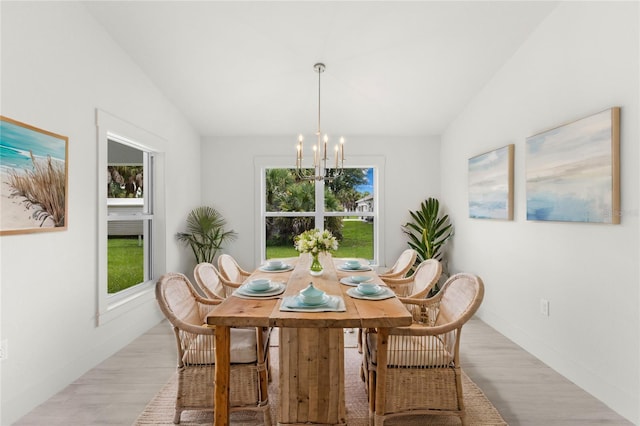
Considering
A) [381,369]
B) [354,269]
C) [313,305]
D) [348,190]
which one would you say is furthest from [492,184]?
[313,305]

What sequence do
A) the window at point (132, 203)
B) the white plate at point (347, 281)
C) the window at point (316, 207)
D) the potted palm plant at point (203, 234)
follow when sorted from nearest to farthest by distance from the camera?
1. the white plate at point (347, 281)
2. the window at point (132, 203)
3. the potted palm plant at point (203, 234)
4. the window at point (316, 207)

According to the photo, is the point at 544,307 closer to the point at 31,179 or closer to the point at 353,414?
the point at 353,414

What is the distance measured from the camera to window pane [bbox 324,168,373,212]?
5043 mm

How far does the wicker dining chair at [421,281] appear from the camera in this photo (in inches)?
97.5

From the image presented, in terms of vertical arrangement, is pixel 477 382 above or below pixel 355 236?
below

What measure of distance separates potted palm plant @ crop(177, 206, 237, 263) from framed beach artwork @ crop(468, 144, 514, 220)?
313 centimetres

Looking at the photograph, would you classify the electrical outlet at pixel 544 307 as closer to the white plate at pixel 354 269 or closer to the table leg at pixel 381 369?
the white plate at pixel 354 269

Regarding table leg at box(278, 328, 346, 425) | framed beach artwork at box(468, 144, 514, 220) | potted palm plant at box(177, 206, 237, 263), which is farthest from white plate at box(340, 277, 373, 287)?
potted palm plant at box(177, 206, 237, 263)

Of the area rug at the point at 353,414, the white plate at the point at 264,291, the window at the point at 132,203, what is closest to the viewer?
the area rug at the point at 353,414

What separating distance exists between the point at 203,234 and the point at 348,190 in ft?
7.03

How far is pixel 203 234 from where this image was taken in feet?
14.4

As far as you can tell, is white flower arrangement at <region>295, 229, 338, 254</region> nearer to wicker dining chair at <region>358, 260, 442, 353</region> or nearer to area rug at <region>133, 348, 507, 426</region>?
wicker dining chair at <region>358, 260, 442, 353</region>

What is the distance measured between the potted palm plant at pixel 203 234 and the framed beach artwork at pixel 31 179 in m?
1.89

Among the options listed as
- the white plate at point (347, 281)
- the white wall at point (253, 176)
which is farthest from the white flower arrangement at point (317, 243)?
the white wall at point (253, 176)
